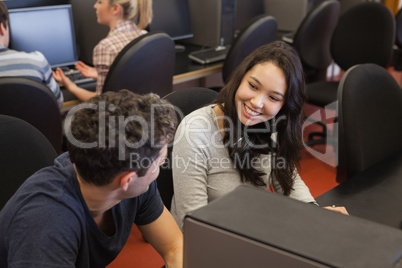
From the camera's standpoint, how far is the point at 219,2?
3262 millimetres

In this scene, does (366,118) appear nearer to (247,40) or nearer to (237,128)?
(237,128)

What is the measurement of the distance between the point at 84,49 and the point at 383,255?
267 centimetres

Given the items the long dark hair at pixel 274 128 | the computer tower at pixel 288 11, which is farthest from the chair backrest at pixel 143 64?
the computer tower at pixel 288 11

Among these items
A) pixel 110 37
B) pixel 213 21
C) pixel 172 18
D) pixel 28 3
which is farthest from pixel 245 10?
pixel 28 3

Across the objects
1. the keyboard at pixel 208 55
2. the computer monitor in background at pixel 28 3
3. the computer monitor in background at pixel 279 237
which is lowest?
the keyboard at pixel 208 55

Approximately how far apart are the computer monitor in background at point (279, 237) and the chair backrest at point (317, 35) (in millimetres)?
2579

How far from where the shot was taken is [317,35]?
10.2ft

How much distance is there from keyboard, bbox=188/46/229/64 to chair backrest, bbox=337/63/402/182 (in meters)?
1.37

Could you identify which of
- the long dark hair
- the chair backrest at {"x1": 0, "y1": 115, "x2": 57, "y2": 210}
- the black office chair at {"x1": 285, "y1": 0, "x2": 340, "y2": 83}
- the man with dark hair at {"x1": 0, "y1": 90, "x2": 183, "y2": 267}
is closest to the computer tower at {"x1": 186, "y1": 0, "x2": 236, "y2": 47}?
the black office chair at {"x1": 285, "y1": 0, "x2": 340, "y2": 83}

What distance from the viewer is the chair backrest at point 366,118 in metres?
1.64

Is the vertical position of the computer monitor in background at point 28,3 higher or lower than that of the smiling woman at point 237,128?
higher

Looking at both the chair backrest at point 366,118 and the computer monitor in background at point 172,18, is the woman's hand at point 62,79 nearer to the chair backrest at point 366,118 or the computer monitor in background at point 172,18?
the computer monitor in background at point 172,18

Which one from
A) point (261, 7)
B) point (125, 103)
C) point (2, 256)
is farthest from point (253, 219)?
point (261, 7)

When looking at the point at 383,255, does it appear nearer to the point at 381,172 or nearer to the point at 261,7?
the point at 381,172
